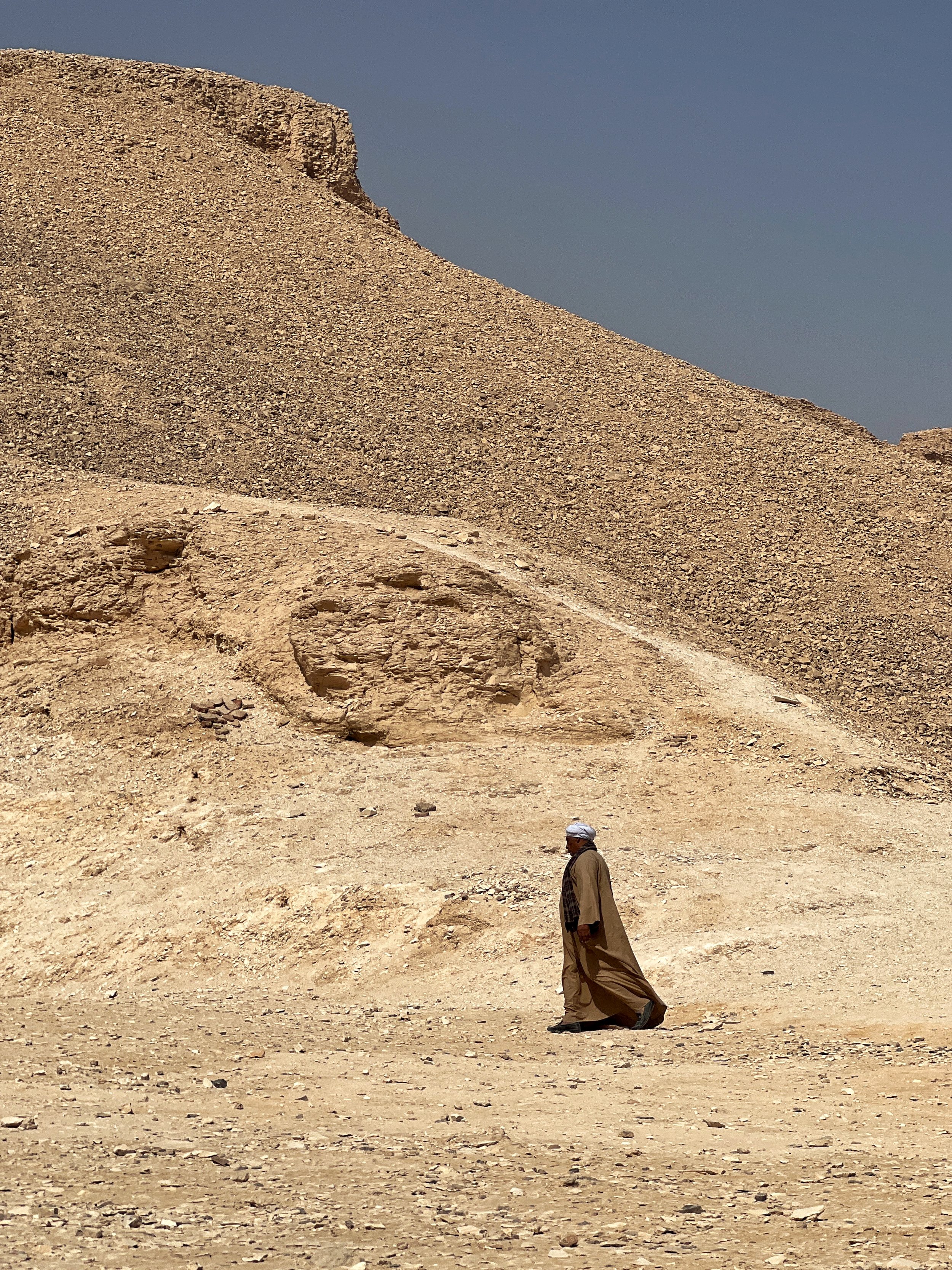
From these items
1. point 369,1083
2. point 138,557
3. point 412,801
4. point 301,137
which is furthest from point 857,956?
point 301,137

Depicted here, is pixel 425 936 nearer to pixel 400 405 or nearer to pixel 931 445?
pixel 400 405

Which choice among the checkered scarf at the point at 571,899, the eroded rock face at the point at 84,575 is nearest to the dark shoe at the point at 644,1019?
the checkered scarf at the point at 571,899

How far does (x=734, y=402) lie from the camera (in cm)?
2317

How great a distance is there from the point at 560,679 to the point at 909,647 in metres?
6.59

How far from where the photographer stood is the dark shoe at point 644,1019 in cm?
698

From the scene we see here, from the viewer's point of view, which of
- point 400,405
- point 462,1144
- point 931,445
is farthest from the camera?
point 931,445

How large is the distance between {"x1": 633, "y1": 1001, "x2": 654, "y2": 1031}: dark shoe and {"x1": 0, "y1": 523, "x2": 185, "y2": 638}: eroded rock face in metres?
8.05

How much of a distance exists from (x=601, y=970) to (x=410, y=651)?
5565 millimetres

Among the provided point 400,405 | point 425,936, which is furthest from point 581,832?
point 400,405

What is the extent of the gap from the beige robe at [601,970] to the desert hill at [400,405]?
8339 mm

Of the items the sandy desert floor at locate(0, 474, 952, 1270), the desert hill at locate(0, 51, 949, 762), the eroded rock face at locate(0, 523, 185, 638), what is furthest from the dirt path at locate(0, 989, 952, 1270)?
the desert hill at locate(0, 51, 949, 762)

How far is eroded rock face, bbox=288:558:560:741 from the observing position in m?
12.1

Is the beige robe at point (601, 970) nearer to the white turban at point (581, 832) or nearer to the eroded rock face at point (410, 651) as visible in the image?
the white turban at point (581, 832)

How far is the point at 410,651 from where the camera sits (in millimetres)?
12211
